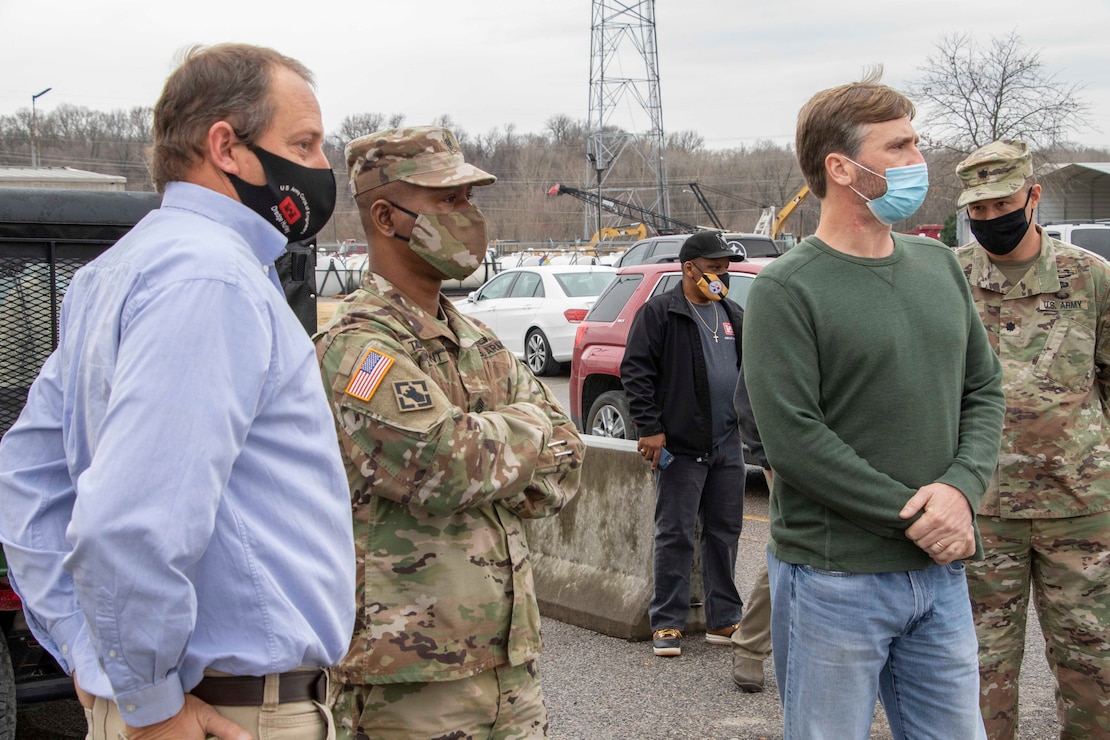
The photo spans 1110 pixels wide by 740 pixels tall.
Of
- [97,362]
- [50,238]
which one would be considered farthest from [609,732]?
[97,362]

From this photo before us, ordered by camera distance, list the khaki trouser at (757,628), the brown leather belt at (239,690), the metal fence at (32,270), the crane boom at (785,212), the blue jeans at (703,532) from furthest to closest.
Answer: the crane boom at (785,212), the blue jeans at (703,532), the khaki trouser at (757,628), the metal fence at (32,270), the brown leather belt at (239,690)

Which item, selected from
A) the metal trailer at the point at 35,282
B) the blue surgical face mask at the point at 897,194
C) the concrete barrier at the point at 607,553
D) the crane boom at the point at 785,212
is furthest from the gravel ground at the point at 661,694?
the crane boom at the point at 785,212

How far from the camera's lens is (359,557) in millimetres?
2549

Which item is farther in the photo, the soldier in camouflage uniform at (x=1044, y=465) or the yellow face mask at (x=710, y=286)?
the yellow face mask at (x=710, y=286)

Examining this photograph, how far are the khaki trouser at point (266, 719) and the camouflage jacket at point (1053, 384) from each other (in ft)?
8.92

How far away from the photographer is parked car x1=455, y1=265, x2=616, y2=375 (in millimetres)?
17688

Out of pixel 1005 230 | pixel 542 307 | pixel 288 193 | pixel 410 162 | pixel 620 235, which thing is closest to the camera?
pixel 288 193

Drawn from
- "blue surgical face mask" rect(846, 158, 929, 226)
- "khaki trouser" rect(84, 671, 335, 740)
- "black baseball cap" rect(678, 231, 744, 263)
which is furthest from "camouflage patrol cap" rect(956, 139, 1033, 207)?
"khaki trouser" rect(84, 671, 335, 740)

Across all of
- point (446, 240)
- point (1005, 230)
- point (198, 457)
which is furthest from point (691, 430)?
point (198, 457)

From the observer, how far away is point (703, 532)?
5.66 meters

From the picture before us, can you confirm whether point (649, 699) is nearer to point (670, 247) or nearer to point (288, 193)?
point (288, 193)

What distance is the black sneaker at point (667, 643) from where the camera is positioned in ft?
17.7

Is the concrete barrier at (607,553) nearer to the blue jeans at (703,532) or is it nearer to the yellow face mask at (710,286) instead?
the blue jeans at (703,532)

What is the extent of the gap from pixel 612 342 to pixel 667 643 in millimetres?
4393
